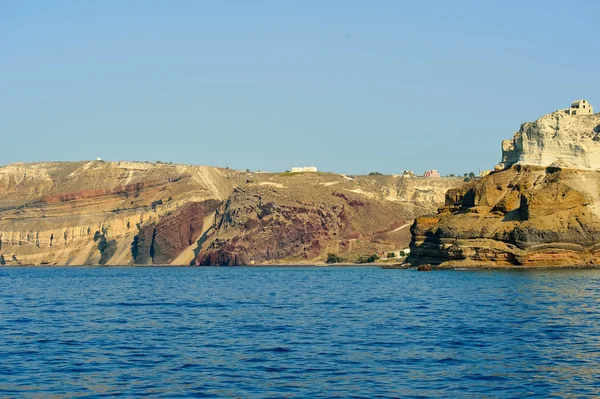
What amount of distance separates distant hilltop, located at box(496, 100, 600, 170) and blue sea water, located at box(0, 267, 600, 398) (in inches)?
2448

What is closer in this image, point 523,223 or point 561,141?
point 523,223

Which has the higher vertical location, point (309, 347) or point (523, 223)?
point (523, 223)

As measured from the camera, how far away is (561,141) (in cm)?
12338

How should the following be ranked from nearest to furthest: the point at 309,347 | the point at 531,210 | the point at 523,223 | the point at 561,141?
the point at 309,347
the point at 523,223
the point at 531,210
the point at 561,141

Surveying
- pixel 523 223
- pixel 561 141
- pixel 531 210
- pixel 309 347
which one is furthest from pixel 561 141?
pixel 309 347

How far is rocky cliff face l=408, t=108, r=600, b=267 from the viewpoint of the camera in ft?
355

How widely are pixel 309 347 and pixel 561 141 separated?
9552cm

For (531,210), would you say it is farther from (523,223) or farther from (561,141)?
(561,141)

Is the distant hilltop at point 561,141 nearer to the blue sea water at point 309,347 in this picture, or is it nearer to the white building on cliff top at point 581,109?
the white building on cliff top at point 581,109

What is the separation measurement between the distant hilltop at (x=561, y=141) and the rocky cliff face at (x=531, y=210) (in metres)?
0.14

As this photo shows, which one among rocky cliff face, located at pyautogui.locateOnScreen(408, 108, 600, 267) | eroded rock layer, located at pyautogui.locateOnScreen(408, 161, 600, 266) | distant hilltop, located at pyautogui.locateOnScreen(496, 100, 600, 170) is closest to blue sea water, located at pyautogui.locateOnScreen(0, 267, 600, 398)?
eroded rock layer, located at pyautogui.locateOnScreen(408, 161, 600, 266)

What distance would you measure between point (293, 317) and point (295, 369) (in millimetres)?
17963

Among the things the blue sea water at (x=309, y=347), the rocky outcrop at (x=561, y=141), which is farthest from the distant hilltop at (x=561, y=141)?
the blue sea water at (x=309, y=347)

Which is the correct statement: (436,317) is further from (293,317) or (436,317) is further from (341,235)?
(341,235)
